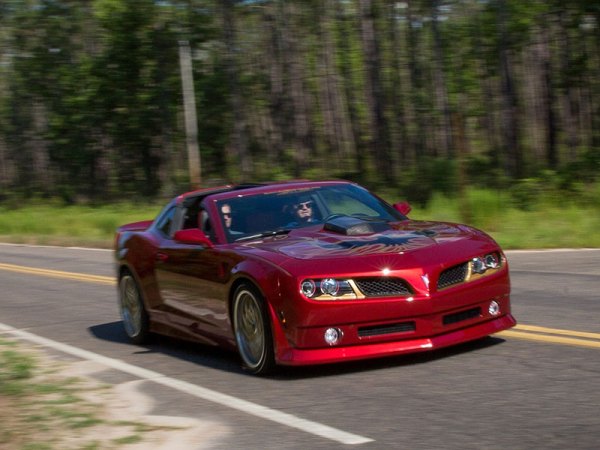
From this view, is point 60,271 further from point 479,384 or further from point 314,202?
point 479,384

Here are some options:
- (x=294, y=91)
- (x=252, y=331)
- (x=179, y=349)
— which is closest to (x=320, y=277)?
(x=252, y=331)

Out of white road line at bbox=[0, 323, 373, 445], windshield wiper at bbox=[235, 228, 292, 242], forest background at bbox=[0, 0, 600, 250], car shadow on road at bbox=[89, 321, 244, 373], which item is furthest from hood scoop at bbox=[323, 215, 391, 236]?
forest background at bbox=[0, 0, 600, 250]

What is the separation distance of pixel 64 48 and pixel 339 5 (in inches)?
590

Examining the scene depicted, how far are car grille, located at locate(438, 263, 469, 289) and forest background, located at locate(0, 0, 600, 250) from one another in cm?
2413

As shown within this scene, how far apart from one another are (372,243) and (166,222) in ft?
9.33

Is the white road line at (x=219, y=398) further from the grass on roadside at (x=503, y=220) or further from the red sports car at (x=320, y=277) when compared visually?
the grass on roadside at (x=503, y=220)

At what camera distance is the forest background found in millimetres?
36938

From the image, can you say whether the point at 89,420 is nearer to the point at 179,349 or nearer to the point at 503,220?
the point at 179,349

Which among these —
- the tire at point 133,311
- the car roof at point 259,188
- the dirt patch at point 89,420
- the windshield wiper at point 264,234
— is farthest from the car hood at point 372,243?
the tire at point 133,311

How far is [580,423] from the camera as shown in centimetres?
518

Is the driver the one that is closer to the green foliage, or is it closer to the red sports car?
the red sports car

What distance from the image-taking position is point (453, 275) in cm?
712

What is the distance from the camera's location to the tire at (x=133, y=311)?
9.70 m

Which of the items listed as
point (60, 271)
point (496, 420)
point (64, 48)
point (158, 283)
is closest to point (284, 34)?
point (64, 48)
